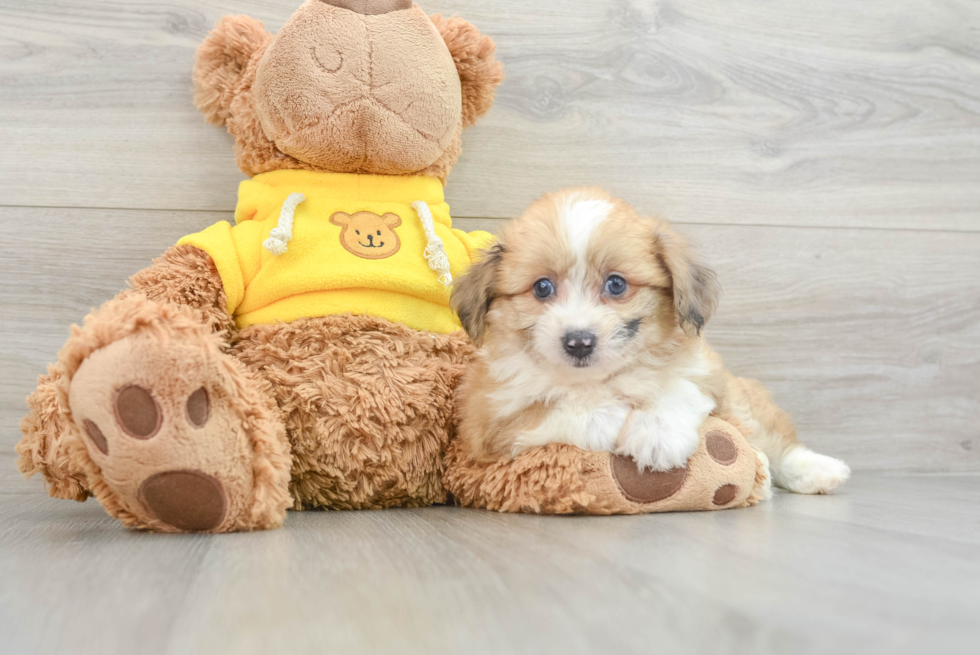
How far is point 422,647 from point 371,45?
1.18 m

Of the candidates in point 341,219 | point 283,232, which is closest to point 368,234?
point 341,219

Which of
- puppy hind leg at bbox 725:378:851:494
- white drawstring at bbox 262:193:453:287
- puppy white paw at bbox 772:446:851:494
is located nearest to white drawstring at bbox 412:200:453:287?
white drawstring at bbox 262:193:453:287

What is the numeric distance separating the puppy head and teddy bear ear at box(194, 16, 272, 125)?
2.34 ft

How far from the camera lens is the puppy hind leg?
5.47 ft

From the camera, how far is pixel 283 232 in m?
1.48

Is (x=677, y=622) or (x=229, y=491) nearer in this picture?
(x=677, y=622)

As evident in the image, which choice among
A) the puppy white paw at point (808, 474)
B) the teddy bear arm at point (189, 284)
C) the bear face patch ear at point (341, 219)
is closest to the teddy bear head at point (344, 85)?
the bear face patch ear at point (341, 219)

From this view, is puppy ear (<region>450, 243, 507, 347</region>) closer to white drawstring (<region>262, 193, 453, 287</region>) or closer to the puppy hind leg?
white drawstring (<region>262, 193, 453, 287</region>)

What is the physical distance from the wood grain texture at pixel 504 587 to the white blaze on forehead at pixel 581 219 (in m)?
0.49

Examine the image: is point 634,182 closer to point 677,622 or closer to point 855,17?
point 855,17

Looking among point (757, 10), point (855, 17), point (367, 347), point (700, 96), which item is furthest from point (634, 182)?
point (367, 347)

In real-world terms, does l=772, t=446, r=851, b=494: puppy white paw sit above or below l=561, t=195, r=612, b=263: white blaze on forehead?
below

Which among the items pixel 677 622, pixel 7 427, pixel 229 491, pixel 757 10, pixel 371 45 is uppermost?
pixel 757 10

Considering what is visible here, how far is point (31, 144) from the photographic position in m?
1.84
